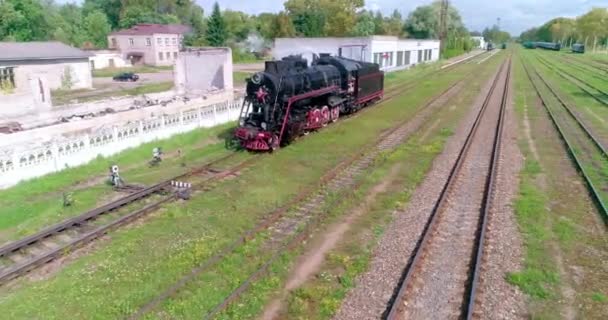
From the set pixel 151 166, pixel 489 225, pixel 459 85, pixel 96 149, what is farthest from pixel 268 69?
pixel 459 85

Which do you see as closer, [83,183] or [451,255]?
[451,255]

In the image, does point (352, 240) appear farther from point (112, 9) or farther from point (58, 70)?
point (112, 9)

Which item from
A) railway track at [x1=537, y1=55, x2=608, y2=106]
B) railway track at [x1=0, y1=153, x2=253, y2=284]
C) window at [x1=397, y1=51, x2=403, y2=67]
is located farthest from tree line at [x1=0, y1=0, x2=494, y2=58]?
railway track at [x1=0, y1=153, x2=253, y2=284]

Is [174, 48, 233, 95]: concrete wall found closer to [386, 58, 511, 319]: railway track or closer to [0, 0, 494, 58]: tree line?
Result: [386, 58, 511, 319]: railway track

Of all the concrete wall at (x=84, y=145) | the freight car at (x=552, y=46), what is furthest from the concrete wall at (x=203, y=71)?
the freight car at (x=552, y=46)

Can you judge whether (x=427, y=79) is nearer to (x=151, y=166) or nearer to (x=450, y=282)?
(x=151, y=166)

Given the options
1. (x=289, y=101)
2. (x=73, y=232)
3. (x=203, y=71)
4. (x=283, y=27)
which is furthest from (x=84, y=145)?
(x=283, y=27)
